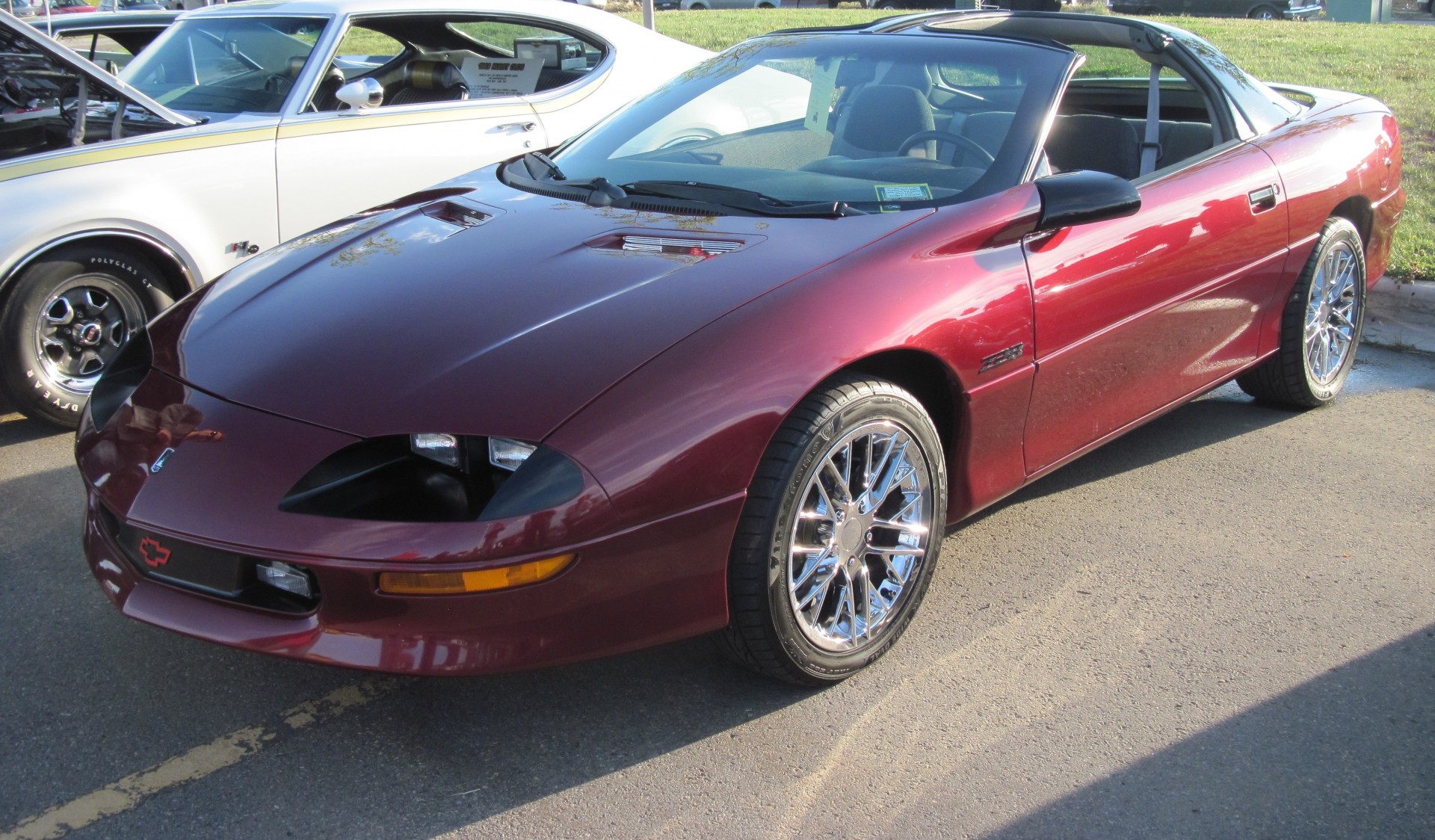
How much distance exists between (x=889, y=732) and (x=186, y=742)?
153 centimetres

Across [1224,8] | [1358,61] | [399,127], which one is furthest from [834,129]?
[1224,8]

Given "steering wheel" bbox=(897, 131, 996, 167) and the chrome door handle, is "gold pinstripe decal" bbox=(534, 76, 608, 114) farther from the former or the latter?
the chrome door handle

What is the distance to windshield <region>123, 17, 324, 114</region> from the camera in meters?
5.53

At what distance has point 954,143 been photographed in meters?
3.50

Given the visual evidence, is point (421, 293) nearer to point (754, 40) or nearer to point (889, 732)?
point (889, 732)

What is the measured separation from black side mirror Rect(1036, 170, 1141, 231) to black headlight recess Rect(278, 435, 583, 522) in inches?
60.9

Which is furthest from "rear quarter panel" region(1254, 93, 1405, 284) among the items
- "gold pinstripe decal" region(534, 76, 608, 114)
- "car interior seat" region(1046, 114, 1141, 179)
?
"gold pinstripe decal" region(534, 76, 608, 114)

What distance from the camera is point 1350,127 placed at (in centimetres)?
464

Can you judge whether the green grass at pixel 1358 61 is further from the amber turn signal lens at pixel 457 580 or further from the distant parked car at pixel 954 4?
the amber turn signal lens at pixel 457 580

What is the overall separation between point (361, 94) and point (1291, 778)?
4.37 meters

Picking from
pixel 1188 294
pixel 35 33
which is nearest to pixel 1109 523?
pixel 1188 294

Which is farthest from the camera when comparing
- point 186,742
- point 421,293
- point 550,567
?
point 421,293

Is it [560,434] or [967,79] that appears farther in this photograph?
[967,79]

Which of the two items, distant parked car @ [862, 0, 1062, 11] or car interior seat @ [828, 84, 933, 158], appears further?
distant parked car @ [862, 0, 1062, 11]
